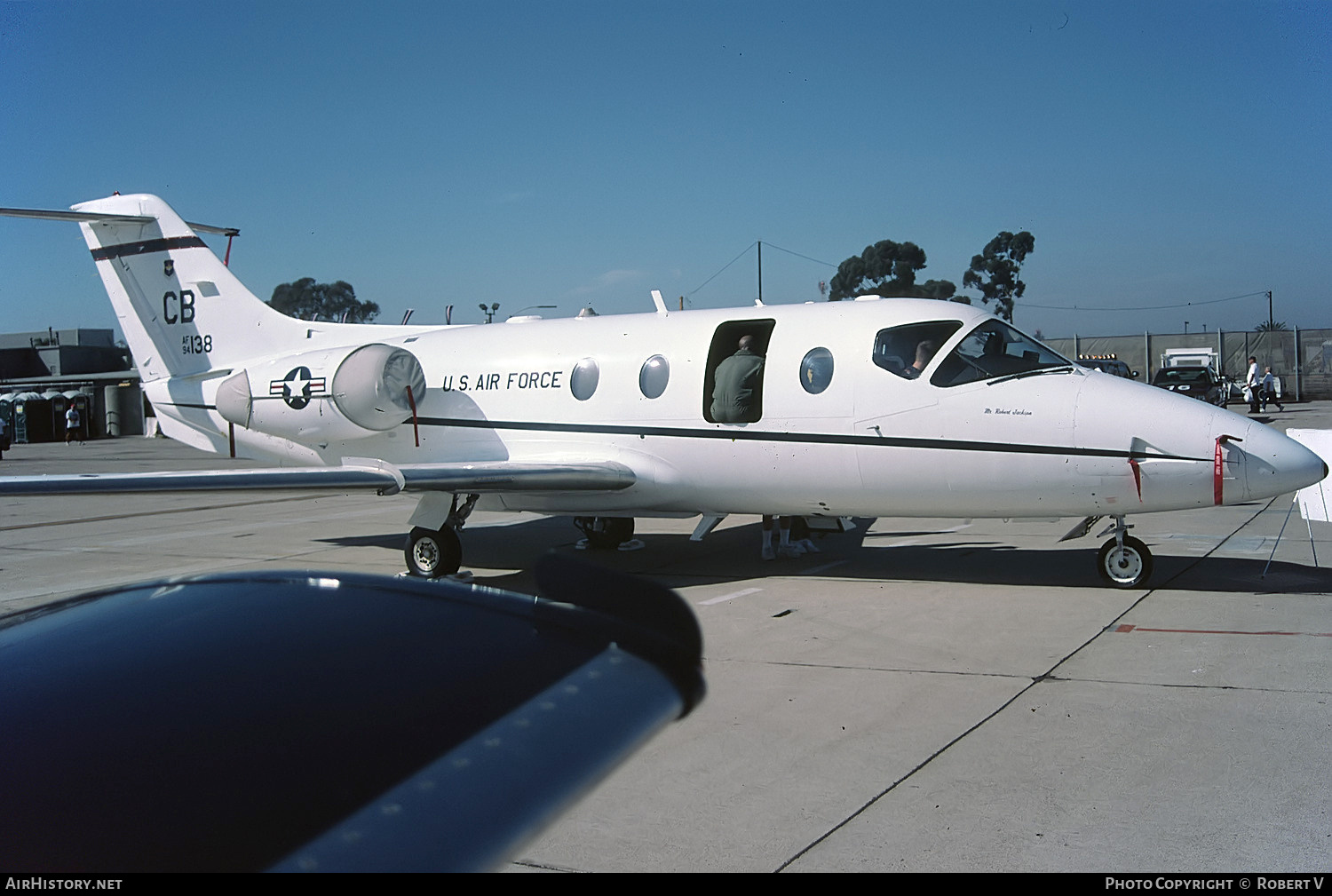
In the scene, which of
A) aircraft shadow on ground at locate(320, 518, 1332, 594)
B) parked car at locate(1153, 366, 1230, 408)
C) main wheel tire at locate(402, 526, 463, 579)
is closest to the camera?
aircraft shadow on ground at locate(320, 518, 1332, 594)

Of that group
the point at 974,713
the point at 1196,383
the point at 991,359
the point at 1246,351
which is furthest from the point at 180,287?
the point at 1246,351

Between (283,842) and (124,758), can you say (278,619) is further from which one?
(283,842)

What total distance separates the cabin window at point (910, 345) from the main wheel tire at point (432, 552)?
4344 millimetres

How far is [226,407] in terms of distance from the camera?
11.7 m

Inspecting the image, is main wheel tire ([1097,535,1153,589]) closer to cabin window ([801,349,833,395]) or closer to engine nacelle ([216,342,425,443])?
cabin window ([801,349,833,395])

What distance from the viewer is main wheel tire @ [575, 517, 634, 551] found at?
11.4 metres

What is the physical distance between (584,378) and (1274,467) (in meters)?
5.88

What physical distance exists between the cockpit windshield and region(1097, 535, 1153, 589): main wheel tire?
1518 millimetres

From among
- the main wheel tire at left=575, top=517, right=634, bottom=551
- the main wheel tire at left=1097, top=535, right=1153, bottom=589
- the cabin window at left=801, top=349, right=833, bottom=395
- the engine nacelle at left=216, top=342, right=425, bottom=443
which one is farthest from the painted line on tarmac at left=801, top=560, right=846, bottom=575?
the engine nacelle at left=216, top=342, right=425, bottom=443

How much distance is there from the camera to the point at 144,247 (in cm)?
1252

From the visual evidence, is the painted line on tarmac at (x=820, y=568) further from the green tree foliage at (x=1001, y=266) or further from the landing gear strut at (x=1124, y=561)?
the green tree foliage at (x=1001, y=266)

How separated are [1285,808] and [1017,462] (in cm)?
428

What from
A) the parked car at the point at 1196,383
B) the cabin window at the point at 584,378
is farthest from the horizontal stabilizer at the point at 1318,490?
the parked car at the point at 1196,383

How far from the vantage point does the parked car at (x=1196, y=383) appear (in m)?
34.2
